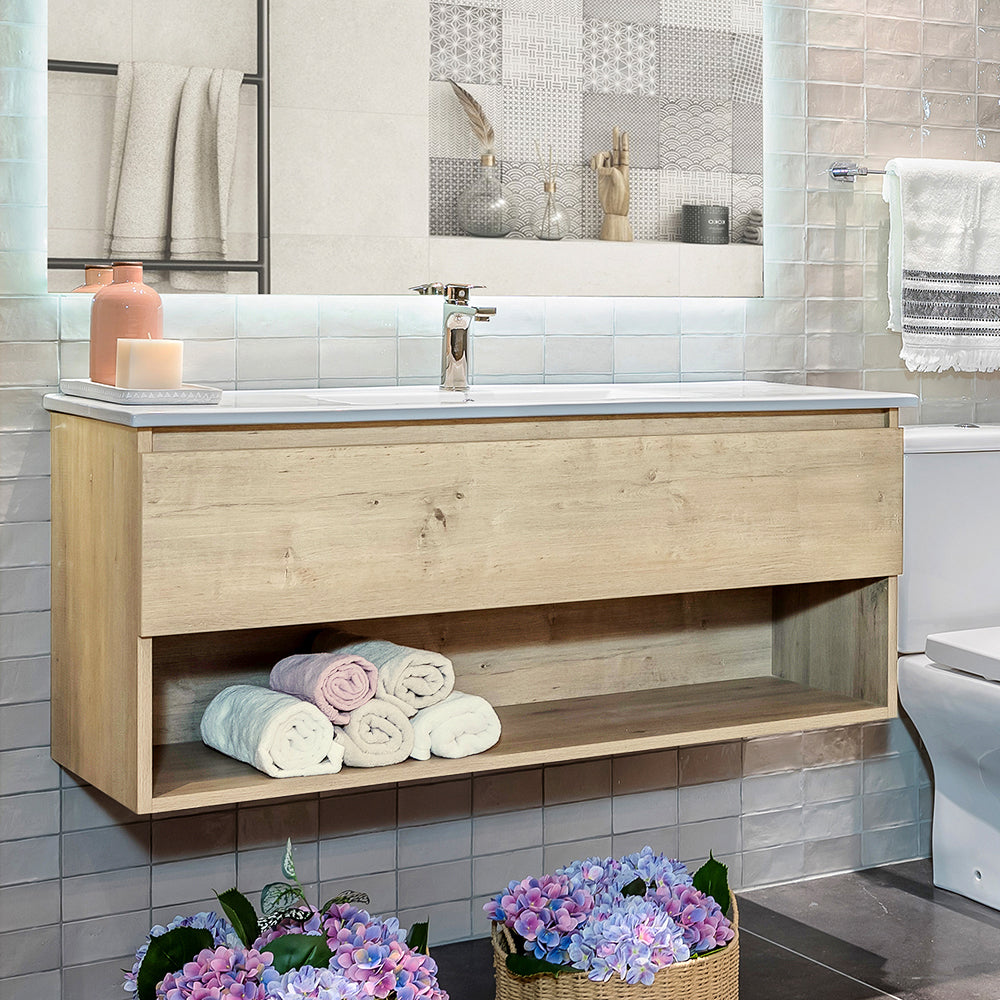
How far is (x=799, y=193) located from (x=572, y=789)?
3.72 ft

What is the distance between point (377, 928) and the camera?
5.12 feet

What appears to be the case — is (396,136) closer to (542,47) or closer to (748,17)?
(542,47)

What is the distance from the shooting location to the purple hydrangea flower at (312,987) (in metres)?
1.45

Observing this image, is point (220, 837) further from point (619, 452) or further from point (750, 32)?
point (750, 32)

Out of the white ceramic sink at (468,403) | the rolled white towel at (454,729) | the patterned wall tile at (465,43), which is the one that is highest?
the patterned wall tile at (465,43)

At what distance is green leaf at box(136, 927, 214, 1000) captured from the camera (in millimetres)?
1542

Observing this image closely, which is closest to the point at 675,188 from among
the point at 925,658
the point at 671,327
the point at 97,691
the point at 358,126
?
the point at 671,327

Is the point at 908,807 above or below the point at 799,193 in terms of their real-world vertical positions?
below

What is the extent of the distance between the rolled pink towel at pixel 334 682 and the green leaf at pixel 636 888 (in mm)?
442

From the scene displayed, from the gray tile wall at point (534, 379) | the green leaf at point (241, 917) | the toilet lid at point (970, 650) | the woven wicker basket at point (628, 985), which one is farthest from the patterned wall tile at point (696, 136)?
the green leaf at point (241, 917)

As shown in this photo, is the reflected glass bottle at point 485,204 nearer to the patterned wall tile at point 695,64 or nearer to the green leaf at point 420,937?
the patterned wall tile at point 695,64

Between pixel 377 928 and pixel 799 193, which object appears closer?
pixel 377 928

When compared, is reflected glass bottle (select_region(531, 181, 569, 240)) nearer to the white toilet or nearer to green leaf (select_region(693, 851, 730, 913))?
the white toilet

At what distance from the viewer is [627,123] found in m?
2.26
